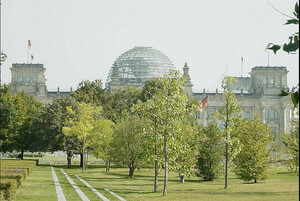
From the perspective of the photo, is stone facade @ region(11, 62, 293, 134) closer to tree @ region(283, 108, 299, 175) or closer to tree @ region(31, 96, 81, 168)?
tree @ region(31, 96, 81, 168)

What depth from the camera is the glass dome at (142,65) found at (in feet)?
461

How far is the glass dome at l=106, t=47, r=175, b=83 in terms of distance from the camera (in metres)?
141

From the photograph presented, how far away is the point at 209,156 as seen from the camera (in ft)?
150

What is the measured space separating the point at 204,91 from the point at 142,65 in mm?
17678

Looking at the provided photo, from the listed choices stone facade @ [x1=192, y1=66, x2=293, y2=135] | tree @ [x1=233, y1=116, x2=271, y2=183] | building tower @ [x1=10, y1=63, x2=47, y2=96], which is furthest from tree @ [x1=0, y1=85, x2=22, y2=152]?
stone facade @ [x1=192, y1=66, x2=293, y2=135]

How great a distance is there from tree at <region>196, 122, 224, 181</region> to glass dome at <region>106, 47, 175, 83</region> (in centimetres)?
9286

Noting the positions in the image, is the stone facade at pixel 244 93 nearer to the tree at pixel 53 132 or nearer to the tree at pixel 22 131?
the tree at pixel 22 131

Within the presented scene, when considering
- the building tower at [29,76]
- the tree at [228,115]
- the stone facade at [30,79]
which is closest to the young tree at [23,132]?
the tree at [228,115]

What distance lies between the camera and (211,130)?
45.8 meters

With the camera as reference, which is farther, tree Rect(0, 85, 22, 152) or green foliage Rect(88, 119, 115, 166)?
green foliage Rect(88, 119, 115, 166)

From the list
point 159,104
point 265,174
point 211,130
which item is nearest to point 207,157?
point 211,130

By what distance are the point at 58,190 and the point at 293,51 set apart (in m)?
Answer: 23.9

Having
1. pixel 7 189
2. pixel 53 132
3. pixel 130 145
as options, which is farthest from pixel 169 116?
pixel 53 132

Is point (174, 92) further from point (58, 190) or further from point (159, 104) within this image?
point (58, 190)
